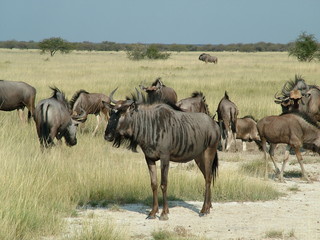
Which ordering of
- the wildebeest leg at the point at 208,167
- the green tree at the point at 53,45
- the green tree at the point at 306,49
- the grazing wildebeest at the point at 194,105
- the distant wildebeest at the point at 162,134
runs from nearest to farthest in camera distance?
the distant wildebeest at the point at 162,134 < the wildebeest leg at the point at 208,167 < the grazing wildebeest at the point at 194,105 < the green tree at the point at 306,49 < the green tree at the point at 53,45

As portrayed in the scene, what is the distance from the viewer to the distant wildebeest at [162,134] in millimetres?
6656

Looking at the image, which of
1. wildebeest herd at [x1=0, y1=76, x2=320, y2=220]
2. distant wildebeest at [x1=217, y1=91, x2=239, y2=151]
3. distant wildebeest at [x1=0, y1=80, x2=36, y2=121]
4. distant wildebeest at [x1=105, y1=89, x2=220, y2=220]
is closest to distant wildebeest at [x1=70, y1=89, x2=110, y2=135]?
wildebeest herd at [x1=0, y1=76, x2=320, y2=220]

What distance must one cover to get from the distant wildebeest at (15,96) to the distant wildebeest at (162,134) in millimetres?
7229

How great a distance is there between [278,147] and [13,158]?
23.7ft

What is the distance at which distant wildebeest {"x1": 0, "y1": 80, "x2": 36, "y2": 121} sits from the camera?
13.3 m

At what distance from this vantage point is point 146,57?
5403cm

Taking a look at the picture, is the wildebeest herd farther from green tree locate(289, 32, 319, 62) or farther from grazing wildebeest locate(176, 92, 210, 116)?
green tree locate(289, 32, 319, 62)

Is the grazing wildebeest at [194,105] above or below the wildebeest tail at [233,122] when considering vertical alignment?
above

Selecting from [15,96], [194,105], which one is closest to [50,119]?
[15,96]

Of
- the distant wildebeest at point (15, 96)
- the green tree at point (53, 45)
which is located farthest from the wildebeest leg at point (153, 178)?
the green tree at point (53, 45)

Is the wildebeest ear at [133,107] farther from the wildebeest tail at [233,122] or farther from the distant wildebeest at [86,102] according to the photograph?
the distant wildebeest at [86,102]

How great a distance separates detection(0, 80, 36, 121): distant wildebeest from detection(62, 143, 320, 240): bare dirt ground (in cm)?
678

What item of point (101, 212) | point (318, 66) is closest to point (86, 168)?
point (101, 212)

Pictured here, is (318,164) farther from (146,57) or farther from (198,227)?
(146,57)
